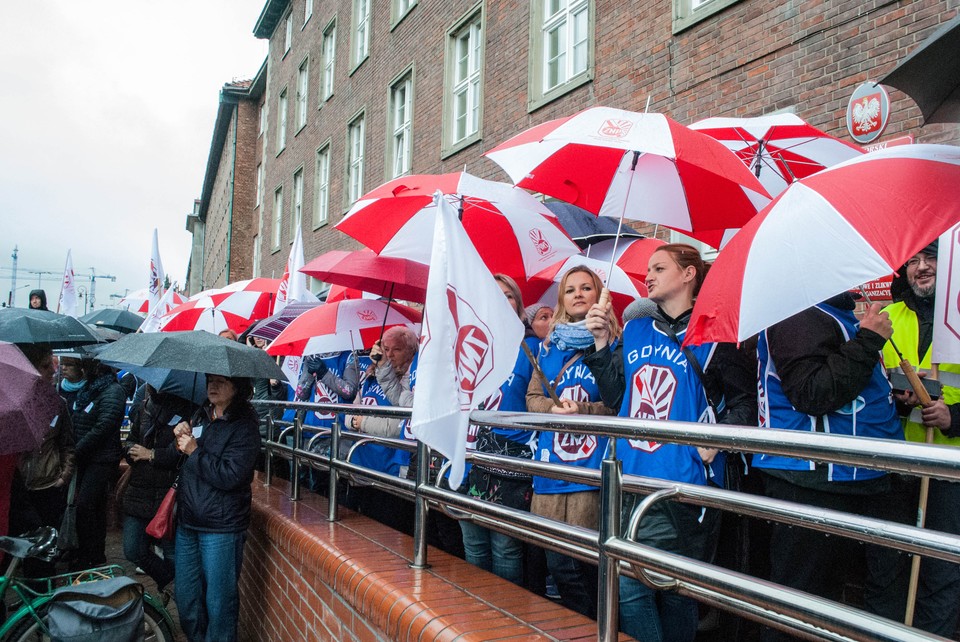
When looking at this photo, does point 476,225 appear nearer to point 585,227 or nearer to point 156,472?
point 585,227

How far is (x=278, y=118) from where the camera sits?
1043 inches

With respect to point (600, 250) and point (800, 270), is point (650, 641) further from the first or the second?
point (600, 250)

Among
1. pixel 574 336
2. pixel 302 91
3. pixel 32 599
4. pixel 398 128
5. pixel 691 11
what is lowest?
pixel 32 599

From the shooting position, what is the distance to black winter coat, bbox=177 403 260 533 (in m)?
4.36

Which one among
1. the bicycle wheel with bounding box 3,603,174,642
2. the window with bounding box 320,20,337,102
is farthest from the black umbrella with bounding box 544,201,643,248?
the window with bounding box 320,20,337,102

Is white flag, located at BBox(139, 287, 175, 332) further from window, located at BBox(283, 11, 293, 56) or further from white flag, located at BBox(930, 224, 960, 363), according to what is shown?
window, located at BBox(283, 11, 293, 56)

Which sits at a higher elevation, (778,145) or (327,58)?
(327,58)

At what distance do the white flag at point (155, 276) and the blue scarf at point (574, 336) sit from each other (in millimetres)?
10454

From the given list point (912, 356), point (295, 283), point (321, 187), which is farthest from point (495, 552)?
point (321, 187)

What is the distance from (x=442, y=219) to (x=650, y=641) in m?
1.70

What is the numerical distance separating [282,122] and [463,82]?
1471cm

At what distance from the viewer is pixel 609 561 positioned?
205cm

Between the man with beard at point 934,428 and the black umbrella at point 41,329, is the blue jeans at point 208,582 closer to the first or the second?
the black umbrella at point 41,329

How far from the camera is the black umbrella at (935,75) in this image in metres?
2.08
